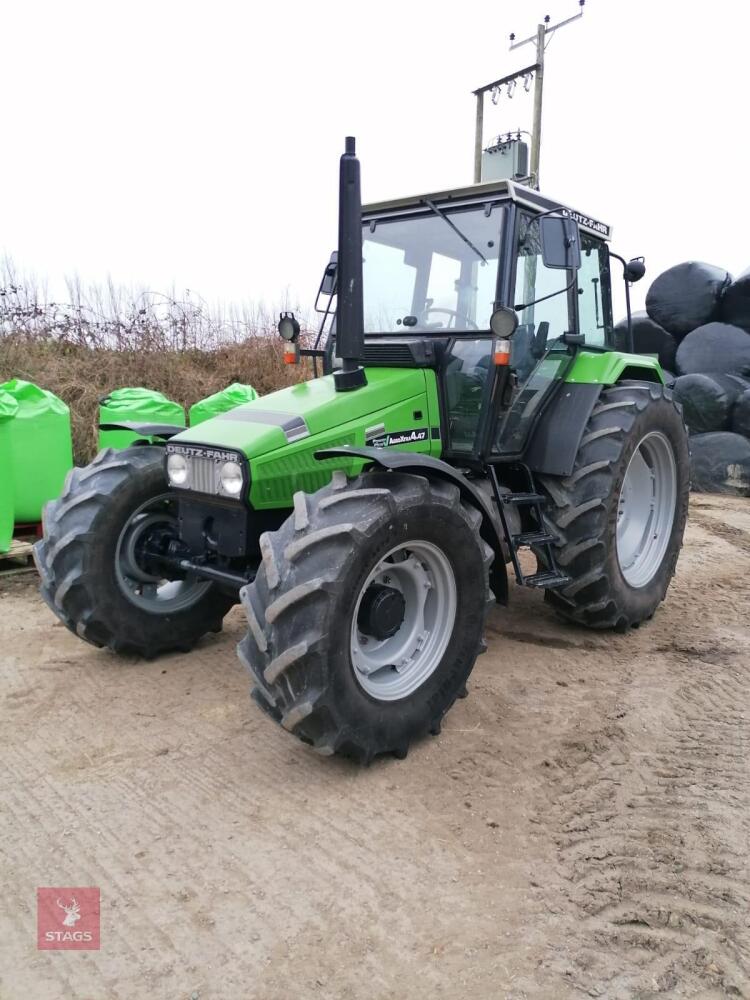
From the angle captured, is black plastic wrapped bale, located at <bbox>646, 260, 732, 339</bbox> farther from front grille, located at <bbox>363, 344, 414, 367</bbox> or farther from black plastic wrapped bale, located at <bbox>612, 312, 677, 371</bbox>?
front grille, located at <bbox>363, 344, 414, 367</bbox>

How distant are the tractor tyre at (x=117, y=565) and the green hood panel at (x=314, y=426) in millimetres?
535

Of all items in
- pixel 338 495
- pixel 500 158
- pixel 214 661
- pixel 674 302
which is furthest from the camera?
pixel 674 302

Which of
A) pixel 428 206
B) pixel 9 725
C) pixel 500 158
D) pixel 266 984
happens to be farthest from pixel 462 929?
pixel 500 158

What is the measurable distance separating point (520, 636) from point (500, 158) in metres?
3.55

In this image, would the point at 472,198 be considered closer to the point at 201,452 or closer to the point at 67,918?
the point at 201,452

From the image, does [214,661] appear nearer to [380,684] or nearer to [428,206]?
[380,684]

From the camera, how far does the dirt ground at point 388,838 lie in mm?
1991

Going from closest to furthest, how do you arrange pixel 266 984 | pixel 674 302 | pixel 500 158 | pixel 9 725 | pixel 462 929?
pixel 266 984 → pixel 462 929 → pixel 9 725 → pixel 500 158 → pixel 674 302

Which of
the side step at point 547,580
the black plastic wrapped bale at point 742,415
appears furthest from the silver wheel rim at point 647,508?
the black plastic wrapped bale at point 742,415

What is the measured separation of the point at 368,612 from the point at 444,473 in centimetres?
65

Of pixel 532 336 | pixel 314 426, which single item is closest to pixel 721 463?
pixel 532 336

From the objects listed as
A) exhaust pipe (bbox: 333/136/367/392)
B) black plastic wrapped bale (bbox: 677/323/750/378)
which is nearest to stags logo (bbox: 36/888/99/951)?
exhaust pipe (bbox: 333/136/367/392)

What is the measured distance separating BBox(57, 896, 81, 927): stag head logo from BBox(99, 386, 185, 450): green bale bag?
4.43 metres

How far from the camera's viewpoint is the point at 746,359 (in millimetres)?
9062
